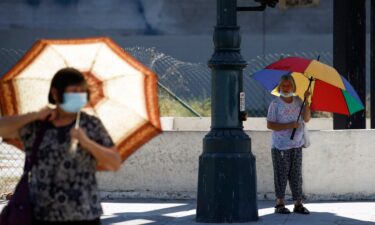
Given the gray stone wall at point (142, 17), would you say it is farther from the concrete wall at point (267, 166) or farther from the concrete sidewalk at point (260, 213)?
the concrete sidewalk at point (260, 213)

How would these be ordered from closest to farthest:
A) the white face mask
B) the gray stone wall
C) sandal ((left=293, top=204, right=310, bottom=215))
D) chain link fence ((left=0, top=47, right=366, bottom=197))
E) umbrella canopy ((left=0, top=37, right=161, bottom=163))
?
umbrella canopy ((left=0, top=37, right=161, bottom=163)), the white face mask, sandal ((left=293, top=204, right=310, bottom=215)), chain link fence ((left=0, top=47, right=366, bottom=197)), the gray stone wall

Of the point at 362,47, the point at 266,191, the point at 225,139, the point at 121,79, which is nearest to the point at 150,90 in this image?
the point at 121,79

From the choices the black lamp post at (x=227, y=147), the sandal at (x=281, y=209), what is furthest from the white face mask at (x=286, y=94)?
the sandal at (x=281, y=209)

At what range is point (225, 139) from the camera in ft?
34.1

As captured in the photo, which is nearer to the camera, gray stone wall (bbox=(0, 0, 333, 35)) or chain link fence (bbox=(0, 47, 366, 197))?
chain link fence (bbox=(0, 47, 366, 197))

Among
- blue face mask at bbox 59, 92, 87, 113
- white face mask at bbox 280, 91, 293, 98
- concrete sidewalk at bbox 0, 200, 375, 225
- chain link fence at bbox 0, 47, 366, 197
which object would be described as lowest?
concrete sidewalk at bbox 0, 200, 375, 225

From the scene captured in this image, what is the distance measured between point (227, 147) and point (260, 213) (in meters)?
1.19

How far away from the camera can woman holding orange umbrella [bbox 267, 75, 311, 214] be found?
36.1 ft

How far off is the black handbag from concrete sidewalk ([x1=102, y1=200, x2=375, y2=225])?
5.12m

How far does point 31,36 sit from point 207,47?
5.55 meters

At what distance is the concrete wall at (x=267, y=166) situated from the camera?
1245 centimetres

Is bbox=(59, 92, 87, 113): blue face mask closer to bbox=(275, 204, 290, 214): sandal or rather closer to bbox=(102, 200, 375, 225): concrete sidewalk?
bbox=(102, 200, 375, 225): concrete sidewalk

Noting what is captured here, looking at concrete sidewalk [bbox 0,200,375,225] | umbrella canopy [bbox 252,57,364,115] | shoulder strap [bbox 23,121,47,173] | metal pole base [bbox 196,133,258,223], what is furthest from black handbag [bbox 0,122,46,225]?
umbrella canopy [bbox 252,57,364,115]

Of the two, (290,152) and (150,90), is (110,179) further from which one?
(150,90)
